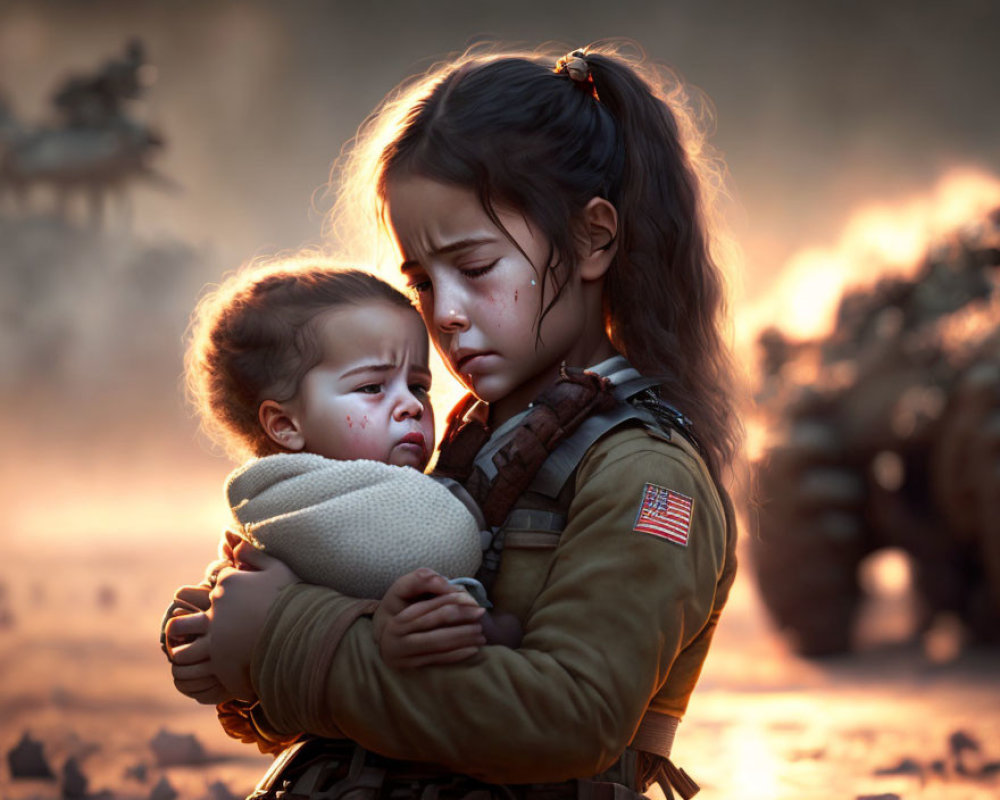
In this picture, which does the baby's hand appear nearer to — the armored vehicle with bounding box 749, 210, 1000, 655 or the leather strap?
the leather strap

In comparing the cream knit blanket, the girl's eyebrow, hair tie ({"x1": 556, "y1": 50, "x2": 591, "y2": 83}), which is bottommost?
the cream knit blanket

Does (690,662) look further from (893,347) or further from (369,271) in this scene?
(893,347)

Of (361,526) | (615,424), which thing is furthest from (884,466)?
(361,526)

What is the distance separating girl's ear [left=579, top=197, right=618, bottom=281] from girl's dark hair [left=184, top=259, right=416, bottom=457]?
23cm

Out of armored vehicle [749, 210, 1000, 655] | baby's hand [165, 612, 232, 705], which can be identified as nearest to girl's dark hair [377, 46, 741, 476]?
baby's hand [165, 612, 232, 705]

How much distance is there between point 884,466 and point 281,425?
4614mm

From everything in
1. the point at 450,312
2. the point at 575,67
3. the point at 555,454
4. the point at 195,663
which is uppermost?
the point at 575,67

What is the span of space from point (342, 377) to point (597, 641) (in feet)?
1.50

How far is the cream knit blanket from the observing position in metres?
1.15

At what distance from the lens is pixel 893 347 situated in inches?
211

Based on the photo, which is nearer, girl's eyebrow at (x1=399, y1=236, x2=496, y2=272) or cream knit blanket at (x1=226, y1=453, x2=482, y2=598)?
cream knit blanket at (x1=226, y1=453, x2=482, y2=598)

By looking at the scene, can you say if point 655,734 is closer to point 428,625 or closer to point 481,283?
point 428,625

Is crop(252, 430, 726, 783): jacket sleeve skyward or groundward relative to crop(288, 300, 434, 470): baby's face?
groundward

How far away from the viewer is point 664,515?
3.68ft
